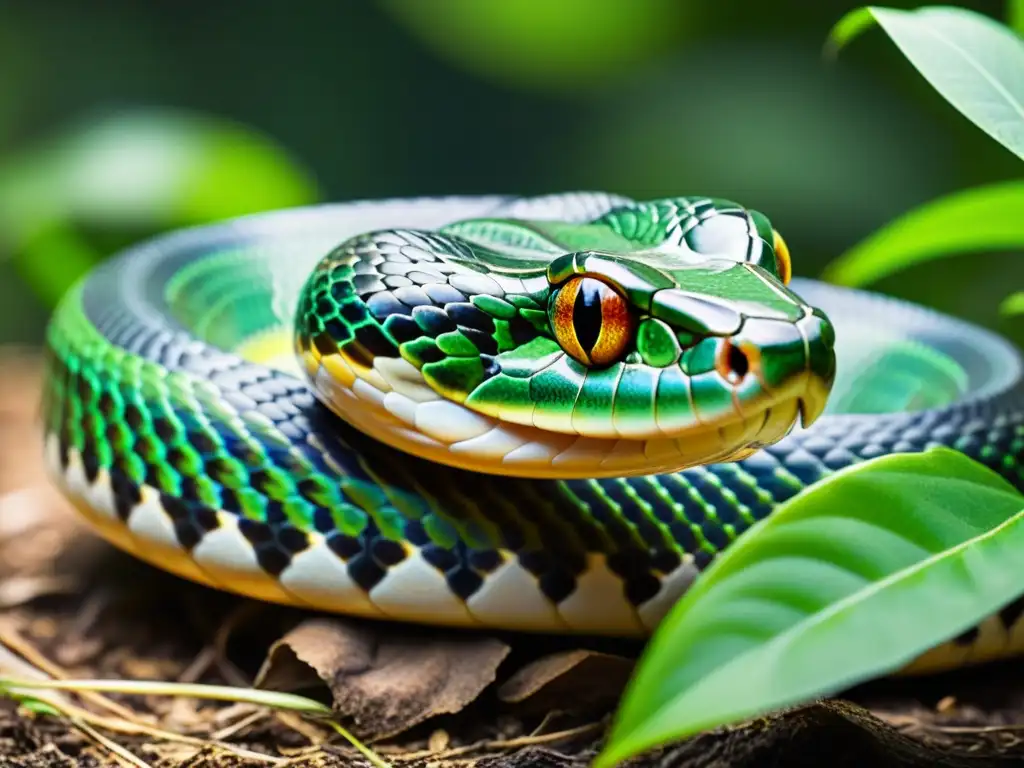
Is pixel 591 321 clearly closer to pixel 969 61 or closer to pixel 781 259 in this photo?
pixel 781 259

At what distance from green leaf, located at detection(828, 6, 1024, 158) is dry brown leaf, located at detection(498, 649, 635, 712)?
1.09 m

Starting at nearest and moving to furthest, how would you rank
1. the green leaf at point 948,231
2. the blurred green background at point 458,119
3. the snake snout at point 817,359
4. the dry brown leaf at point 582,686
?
1. the snake snout at point 817,359
2. the dry brown leaf at point 582,686
3. the green leaf at point 948,231
4. the blurred green background at point 458,119

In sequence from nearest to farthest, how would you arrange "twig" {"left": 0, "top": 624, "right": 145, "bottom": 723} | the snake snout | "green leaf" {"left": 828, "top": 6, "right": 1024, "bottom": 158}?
the snake snout < "green leaf" {"left": 828, "top": 6, "right": 1024, "bottom": 158} < "twig" {"left": 0, "top": 624, "right": 145, "bottom": 723}

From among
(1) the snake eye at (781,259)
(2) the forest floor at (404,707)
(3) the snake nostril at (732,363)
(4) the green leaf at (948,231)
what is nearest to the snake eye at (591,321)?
(3) the snake nostril at (732,363)

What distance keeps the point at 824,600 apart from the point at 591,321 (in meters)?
0.64

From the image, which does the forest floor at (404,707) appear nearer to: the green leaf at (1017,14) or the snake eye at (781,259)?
the snake eye at (781,259)

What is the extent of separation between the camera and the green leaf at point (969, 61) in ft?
5.79

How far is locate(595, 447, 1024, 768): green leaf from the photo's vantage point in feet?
3.41

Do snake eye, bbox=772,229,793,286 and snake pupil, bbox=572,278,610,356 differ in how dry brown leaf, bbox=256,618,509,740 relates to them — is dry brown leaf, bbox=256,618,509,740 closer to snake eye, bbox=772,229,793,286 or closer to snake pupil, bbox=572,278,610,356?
snake pupil, bbox=572,278,610,356

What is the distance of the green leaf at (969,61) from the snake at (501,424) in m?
0.37

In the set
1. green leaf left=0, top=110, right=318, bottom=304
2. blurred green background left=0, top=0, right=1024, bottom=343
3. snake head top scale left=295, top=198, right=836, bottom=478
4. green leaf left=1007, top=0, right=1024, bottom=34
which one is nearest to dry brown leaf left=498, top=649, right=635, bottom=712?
snake head top scale left=295, top=198, right=836, bottom=478

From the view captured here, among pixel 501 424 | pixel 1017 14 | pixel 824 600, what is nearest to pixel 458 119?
pixel 1017 14

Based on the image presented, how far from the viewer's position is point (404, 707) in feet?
6.38

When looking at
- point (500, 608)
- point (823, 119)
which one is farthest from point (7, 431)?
point (823, 119)
